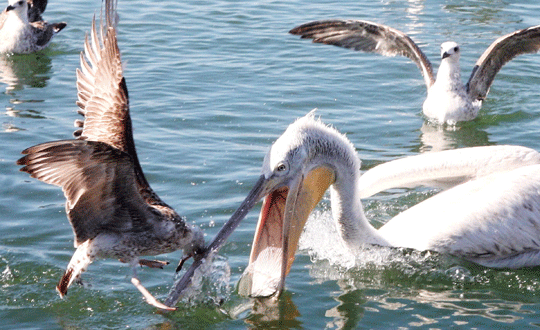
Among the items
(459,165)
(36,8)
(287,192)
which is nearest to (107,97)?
(287,192)

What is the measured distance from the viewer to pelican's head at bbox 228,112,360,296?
454cm

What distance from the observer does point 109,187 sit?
14.0 feet

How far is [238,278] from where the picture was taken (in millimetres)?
5047

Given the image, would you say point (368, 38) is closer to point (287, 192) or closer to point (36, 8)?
point (287, 192)

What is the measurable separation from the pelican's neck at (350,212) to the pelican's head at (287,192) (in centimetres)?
11

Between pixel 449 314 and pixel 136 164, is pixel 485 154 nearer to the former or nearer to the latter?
pixel 449 314

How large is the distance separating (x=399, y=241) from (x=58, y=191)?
8.86 feet

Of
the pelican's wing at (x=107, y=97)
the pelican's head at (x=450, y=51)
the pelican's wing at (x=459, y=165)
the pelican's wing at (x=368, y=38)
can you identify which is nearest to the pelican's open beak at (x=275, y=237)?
the pelican's wing at (x=107, y=97)

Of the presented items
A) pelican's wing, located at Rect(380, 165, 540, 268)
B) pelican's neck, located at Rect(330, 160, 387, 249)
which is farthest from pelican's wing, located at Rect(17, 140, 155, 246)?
pelican's wing, located at Rect(380, 165, 540, 268)

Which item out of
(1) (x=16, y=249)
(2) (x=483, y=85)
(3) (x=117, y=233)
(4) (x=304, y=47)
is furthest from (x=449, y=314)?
(4) (x=304, y=47)

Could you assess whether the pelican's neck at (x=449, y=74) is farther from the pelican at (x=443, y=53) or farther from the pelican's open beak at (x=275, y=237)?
the pelican's open beak at (x=275, y=237)

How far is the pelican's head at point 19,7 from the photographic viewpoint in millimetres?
10422

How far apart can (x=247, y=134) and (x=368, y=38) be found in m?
2.10

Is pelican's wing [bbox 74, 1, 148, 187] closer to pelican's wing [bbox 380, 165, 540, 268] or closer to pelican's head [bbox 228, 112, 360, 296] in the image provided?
pelican's head [bbox 228, 112, 360, 296]
